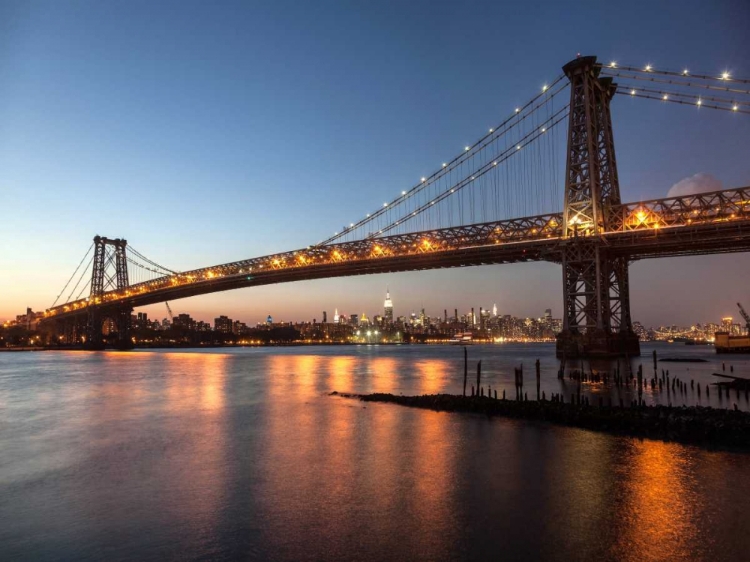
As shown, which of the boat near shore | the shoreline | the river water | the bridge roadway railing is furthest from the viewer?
the boat near shore

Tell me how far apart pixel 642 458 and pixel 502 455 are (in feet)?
12.0

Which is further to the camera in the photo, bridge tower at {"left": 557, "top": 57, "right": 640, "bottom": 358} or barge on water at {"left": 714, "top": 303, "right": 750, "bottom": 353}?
barge on water at {"left": 714, "top": 303, "right": 750, "bottom": 353}

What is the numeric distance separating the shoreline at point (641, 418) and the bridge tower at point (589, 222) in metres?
25.5

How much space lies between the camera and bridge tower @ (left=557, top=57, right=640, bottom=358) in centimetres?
4322

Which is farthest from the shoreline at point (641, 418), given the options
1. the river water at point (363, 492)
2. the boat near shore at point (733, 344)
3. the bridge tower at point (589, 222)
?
the boat near shore at point (733, 344)

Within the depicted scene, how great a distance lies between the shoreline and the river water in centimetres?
A: 104

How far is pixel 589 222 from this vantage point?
1738 inches

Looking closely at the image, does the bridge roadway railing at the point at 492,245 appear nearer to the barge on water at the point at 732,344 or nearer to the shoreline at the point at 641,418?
the shoreline at the point at 641,418

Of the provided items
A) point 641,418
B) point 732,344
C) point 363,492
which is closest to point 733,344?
point 732,344

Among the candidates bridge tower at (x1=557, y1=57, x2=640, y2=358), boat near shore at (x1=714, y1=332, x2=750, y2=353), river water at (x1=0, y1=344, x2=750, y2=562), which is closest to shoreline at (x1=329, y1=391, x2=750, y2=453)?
river water at (x1=0, y1=344, x2=750, y2=562)

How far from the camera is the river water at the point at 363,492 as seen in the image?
846cm

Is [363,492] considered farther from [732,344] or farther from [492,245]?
[732,344]

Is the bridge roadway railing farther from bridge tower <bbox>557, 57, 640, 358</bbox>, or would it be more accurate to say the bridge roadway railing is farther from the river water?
the river water

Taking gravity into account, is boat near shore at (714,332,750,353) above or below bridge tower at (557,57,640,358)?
below
